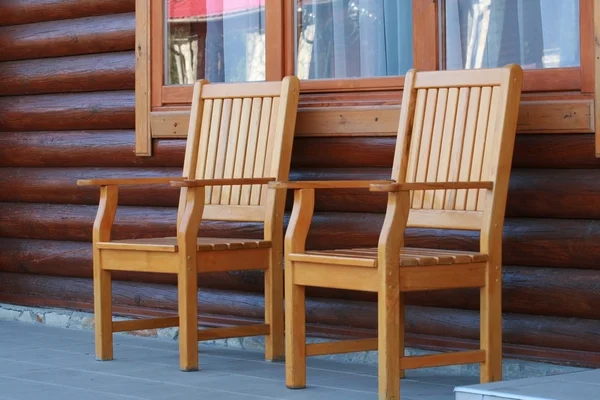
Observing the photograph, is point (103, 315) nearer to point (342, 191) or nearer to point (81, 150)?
point (342, 191)

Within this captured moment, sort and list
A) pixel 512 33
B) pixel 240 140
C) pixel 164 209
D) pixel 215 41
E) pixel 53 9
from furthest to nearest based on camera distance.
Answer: pixel 53 9 < pixel 164 209 < pixel 215 41 < pixel 240 140 < pixel 512 33

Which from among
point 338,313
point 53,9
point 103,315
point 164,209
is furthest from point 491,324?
point 53,9

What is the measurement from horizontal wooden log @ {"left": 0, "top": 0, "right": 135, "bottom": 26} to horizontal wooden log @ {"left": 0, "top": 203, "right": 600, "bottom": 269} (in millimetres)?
956

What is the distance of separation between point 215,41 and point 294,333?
182 centimetres

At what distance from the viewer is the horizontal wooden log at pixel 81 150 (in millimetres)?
5422

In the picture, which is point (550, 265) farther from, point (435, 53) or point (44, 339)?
point (44, 339)

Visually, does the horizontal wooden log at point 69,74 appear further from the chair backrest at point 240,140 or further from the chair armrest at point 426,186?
the chair armrest at point 426,186

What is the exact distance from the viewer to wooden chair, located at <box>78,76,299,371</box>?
440cm

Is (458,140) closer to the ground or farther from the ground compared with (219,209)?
farther from the ground

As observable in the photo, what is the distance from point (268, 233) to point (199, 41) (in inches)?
46.6

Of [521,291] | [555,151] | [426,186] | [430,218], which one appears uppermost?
[555,151]

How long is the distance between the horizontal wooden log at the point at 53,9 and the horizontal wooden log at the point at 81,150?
58 cm

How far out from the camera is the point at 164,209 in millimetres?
5484

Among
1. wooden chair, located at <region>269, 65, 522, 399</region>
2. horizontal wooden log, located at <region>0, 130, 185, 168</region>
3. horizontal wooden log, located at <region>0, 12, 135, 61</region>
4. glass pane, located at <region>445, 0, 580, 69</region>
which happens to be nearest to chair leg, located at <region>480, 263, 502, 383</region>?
wooden chair, located at <region>269, 65, 522, 399</region>
